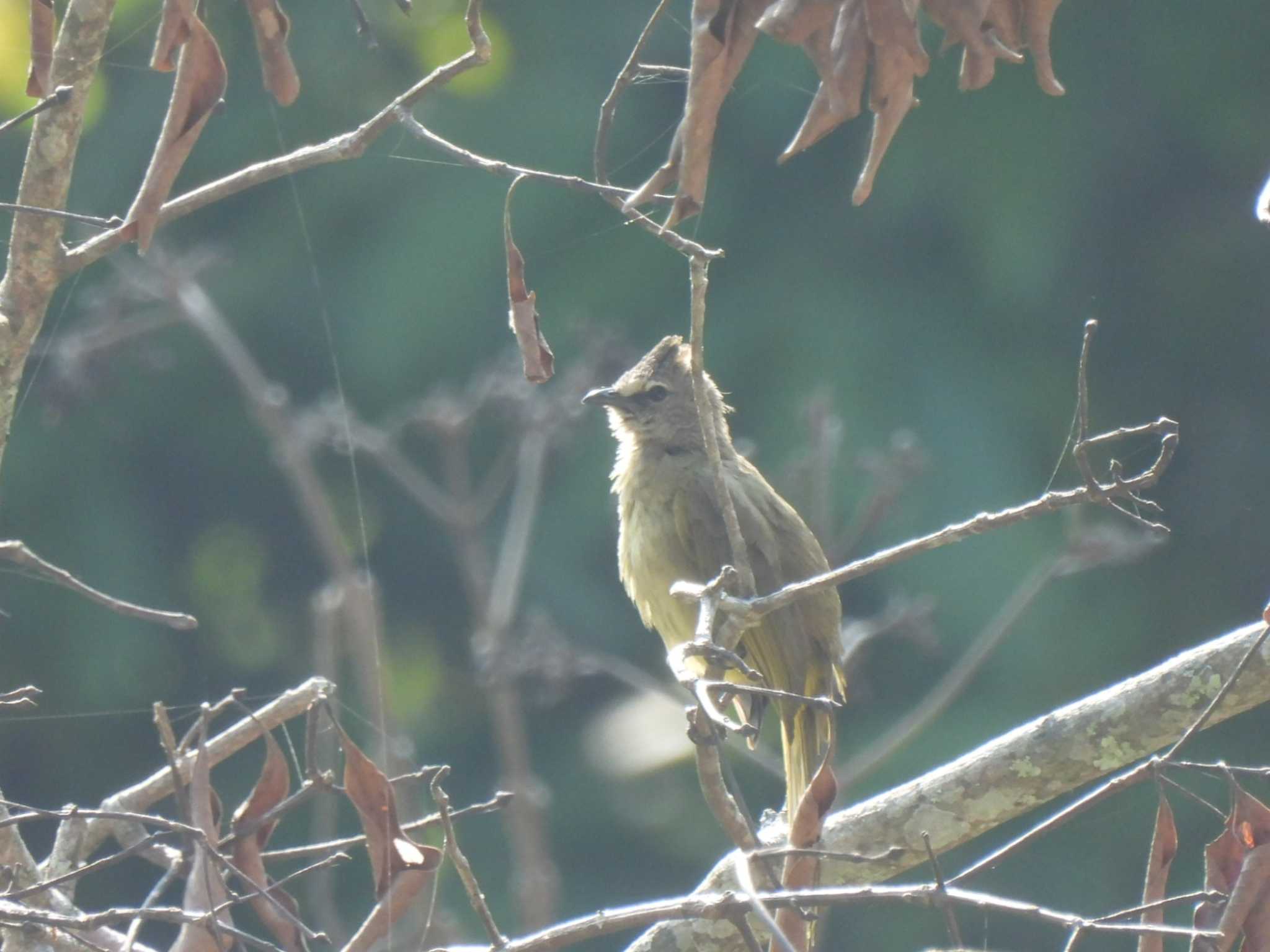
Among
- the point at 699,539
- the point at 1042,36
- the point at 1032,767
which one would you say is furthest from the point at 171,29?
the point at 699,539

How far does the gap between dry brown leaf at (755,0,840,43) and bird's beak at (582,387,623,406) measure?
141 inches

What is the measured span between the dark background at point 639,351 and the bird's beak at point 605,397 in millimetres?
2769

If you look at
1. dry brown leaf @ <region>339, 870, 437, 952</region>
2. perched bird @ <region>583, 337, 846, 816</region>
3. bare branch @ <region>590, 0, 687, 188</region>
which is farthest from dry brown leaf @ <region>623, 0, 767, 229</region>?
perched bird @ <region>583, 337, 846, 816</region>

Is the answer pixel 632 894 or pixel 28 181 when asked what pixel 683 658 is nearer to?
pixel 28 181

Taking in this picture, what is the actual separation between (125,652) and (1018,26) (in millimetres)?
7915

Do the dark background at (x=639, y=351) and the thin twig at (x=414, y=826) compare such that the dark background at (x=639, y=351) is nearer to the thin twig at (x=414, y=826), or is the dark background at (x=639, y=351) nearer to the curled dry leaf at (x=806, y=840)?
the curled dry leaf at (x=806, y=840)

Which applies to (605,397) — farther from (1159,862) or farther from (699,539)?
(1159,862)

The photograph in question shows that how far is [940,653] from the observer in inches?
340

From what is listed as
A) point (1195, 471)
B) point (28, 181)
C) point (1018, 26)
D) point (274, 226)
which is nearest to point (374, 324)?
point (274, 226)

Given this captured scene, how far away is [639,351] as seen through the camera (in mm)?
8281

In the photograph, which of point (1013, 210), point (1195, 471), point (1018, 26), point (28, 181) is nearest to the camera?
point (1018, 26)

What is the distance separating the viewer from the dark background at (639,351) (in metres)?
8.62

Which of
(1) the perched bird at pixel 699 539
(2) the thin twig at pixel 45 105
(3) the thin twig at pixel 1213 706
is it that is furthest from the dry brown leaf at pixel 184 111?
(1) the perched bird at pixel 699 539

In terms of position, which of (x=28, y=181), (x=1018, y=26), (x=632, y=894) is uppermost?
(x=1018, y=26)
